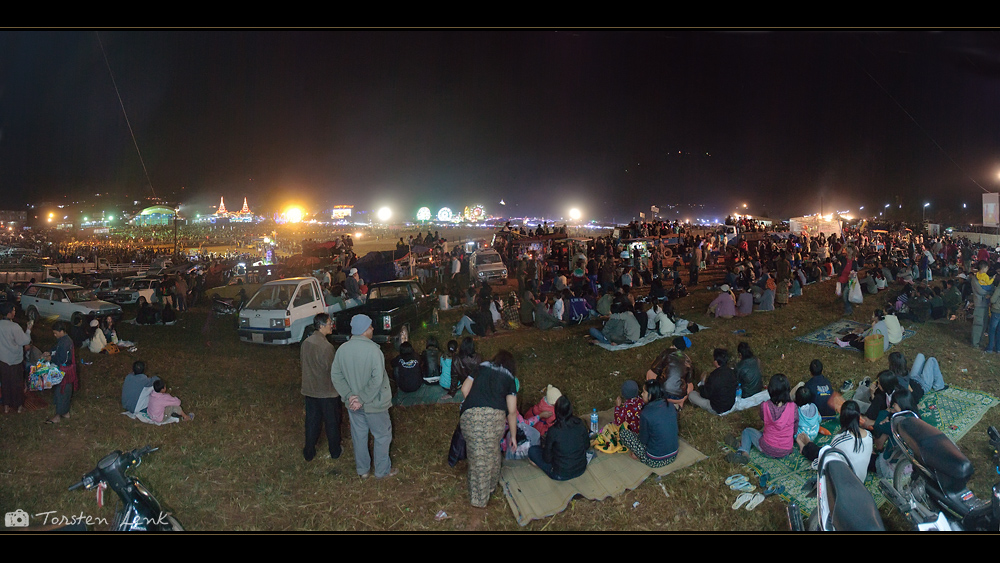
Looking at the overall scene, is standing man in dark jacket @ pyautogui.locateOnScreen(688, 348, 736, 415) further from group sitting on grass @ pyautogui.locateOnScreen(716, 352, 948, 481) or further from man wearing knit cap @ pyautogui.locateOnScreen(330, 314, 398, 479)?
man wearing knit cap @ pyautogui.locateOnScreen(330, 314, 398, 479)

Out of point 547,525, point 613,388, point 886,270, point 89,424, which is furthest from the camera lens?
point 886,270

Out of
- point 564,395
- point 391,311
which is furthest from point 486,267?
point 564,395

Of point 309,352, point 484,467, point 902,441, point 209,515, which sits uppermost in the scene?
point 309,352

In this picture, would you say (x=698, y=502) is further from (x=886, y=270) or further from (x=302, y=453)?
→ (x=886, y=270)

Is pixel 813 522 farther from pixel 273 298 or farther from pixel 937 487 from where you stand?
pixel 273 298

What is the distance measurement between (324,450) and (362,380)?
1762 mm

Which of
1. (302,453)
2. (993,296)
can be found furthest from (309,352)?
(993,296)

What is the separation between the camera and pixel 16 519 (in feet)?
16.3

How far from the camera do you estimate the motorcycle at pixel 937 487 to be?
12.2 ft

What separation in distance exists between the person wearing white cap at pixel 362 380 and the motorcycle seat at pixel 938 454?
4.69 m

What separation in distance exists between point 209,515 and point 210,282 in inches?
709

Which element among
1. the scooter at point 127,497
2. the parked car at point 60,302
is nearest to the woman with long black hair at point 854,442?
the scooter at point 127,497

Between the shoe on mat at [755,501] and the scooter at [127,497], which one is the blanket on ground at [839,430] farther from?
the scooter at [127,497]

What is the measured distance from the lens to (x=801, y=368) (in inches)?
345
